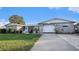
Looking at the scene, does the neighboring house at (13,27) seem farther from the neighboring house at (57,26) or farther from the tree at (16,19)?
the neighboring house at (57,26)

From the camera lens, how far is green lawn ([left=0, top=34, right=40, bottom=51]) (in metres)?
7.63

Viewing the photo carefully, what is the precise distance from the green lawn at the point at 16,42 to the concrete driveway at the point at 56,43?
12cm

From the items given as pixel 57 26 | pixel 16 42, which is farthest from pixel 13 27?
pixel 57 26

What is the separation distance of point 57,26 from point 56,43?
37 cm

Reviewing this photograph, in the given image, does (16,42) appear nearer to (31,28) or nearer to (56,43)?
(31,28)

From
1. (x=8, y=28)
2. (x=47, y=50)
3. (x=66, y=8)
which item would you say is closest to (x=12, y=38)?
(x=8, y=28)

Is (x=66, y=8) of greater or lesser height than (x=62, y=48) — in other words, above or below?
above

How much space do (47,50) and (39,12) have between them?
2.44 ft

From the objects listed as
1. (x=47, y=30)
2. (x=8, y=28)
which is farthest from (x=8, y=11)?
(x=47, y=30)

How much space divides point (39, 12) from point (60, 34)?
2.04 ft

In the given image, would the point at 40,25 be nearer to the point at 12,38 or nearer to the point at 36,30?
the point at 36,30

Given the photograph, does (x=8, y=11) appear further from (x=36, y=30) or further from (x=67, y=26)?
(x=67, y=26)

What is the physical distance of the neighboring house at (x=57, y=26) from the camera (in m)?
7.73
